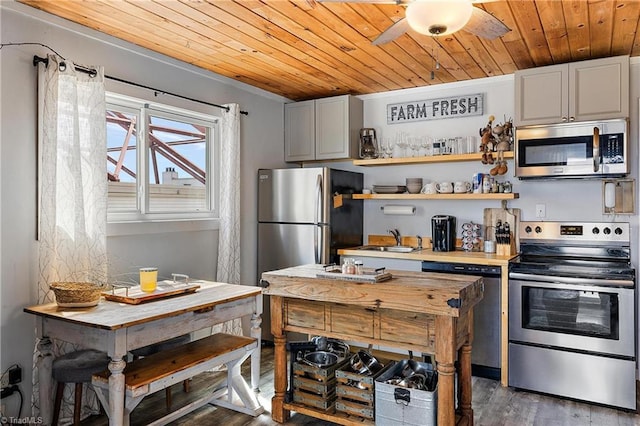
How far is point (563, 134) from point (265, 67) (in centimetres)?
242

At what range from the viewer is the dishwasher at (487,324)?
11.5 ft

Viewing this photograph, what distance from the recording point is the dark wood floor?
287 centimetres

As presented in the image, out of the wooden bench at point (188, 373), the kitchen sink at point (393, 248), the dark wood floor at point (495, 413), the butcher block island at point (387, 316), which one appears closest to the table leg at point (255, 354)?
the wooden bench at point (188, 373)

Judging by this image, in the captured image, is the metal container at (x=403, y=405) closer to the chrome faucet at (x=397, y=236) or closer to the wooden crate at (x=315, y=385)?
the wooden crate at (x=315, y=385)

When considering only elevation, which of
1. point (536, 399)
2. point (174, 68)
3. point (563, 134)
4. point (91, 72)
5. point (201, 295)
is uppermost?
point (174, 68)

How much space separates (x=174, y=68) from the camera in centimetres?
365

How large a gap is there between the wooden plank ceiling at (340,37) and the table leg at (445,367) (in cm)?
133

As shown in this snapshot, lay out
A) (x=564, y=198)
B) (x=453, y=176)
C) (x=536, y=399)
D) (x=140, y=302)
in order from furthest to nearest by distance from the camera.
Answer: (x=453, y=176) < (x=564, y=198) < (x=536, y=399) < (x=140, y=302)

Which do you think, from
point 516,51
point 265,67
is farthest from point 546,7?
point 265,67

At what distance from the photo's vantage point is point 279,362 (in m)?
2.84

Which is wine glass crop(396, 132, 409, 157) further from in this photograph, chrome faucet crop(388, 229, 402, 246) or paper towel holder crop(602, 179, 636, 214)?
paper towel holder crop(602, 179, 636, 214)

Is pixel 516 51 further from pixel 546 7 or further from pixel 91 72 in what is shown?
pixel 91 72

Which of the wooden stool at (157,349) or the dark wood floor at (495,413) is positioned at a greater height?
the wooden stool at (157,349)

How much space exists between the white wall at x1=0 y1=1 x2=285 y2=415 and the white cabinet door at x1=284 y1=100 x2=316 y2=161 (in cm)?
51
